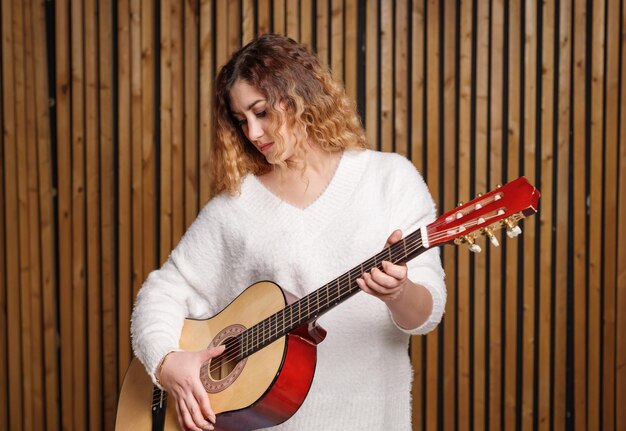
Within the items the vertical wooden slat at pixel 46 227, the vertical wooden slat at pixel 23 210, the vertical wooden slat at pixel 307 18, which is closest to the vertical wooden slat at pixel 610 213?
the vertical wooden slat at pixel 307 18

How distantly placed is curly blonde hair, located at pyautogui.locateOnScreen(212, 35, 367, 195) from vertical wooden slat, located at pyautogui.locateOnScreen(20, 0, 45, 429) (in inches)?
65.3

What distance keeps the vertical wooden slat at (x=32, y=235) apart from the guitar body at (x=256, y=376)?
65.1 inches

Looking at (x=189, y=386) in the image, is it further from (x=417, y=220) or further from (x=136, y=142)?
(x=136, y=142)

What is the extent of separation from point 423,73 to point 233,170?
1451mm

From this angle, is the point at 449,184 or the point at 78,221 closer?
the point at 449,184

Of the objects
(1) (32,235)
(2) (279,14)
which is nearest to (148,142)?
(1) (32,235)

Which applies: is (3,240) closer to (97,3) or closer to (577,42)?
(97,3)

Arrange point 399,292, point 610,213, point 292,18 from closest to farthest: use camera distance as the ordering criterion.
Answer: point 399,292 < point 610,213 < point 292,18

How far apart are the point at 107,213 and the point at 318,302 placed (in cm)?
198

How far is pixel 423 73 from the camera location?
318 centimetres

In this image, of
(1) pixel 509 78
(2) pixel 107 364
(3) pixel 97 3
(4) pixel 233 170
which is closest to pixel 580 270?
(1) pixel 509 78

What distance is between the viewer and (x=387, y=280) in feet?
4.86

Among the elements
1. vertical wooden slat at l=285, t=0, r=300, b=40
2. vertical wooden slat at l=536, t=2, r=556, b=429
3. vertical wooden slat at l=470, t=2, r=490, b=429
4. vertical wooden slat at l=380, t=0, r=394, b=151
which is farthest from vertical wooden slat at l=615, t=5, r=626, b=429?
vertical wooden slat at l=285, t=0, r=300, b=40

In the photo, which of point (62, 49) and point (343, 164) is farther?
point (62, 49)
